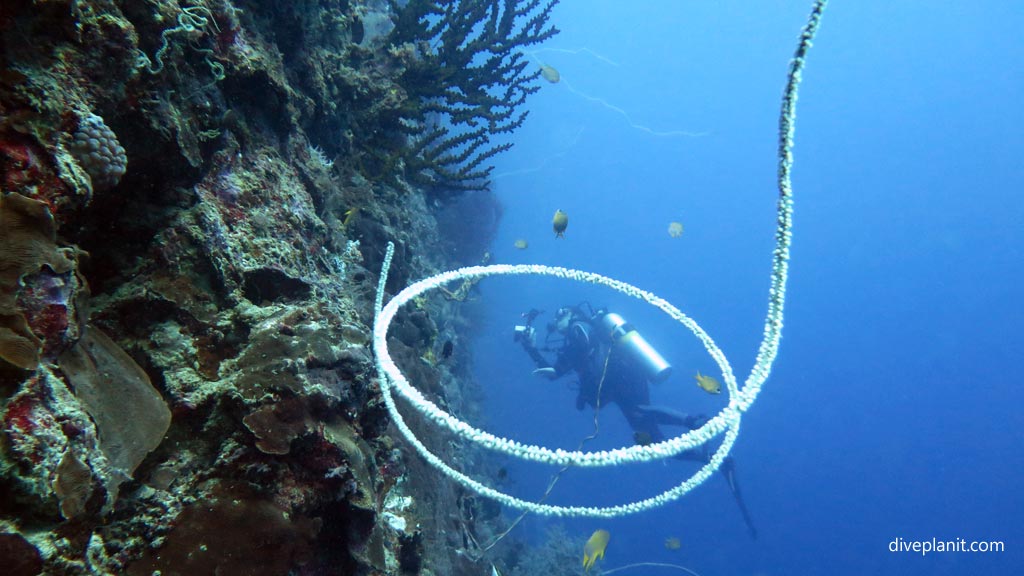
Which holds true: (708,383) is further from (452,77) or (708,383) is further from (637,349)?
(452,77)

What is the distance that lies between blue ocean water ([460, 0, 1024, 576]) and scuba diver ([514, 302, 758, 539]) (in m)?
25.7

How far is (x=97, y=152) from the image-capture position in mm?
1608

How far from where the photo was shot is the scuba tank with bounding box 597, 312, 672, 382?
1339 cm

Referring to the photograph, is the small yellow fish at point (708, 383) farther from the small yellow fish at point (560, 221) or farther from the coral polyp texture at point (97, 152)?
the coral polyp texture at point (97, 152)

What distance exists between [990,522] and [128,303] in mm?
75563

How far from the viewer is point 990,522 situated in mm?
48031

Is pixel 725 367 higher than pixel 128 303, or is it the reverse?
pixel 725 367

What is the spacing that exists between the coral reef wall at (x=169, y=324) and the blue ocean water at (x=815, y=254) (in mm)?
36944

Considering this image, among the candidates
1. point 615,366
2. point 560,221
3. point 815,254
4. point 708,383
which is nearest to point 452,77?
point 560,221

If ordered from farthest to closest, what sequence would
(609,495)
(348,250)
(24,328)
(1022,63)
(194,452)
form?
1. (1022,63)
2. (609,495)
3. (348,250)
4. (194,452)
5. (24,328)

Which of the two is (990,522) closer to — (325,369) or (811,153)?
(811,153)

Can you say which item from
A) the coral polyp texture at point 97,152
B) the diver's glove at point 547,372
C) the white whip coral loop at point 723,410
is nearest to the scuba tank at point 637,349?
the diver's glove at point 547,372

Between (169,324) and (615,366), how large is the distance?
1269 cm

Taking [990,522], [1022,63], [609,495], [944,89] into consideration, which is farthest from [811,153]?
[609,495]
